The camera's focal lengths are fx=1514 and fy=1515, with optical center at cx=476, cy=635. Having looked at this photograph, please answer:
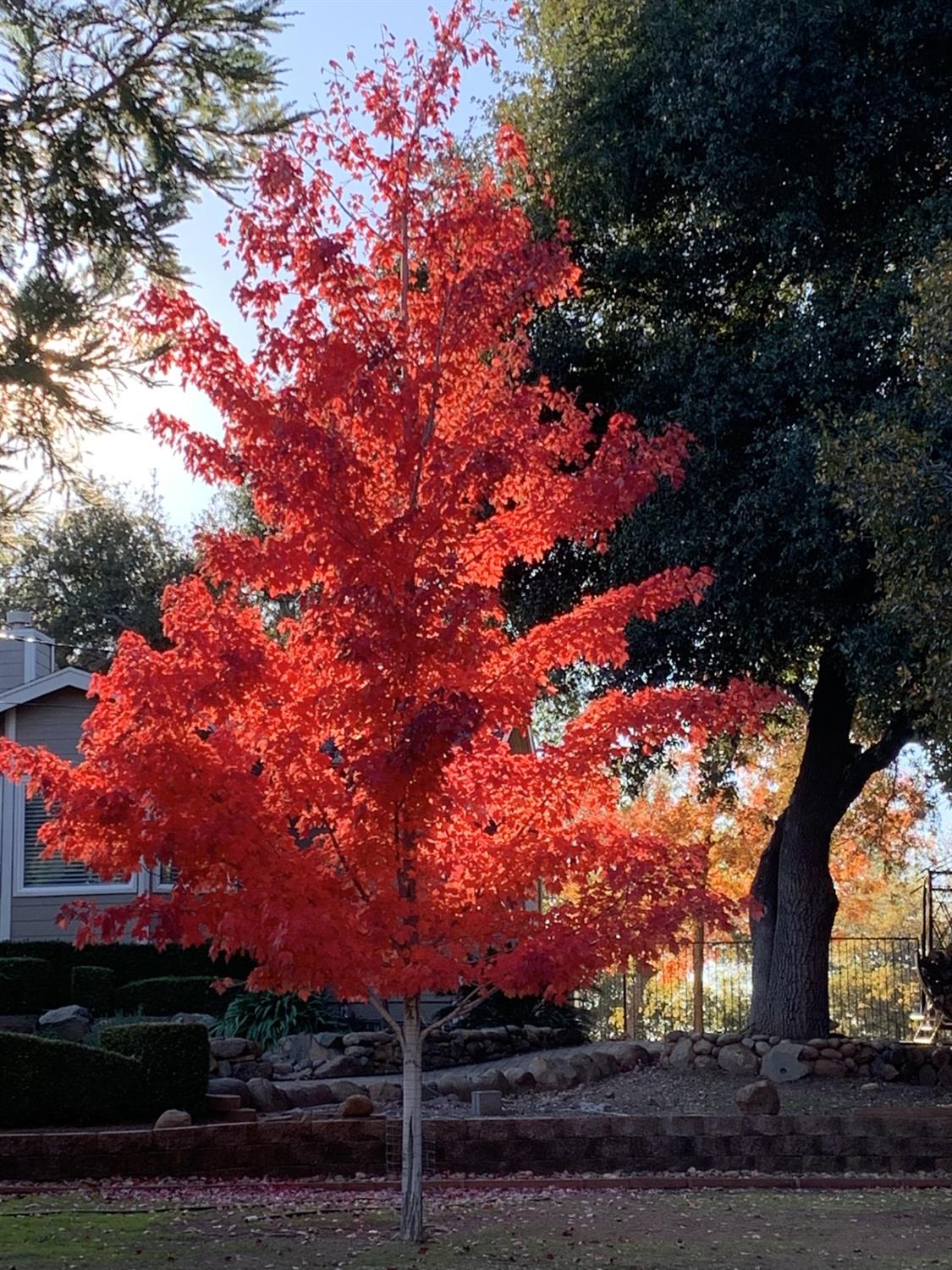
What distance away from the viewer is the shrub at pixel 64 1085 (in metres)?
13.4

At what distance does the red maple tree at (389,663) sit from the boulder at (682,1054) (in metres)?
9.02

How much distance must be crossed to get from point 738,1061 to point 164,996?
7040mm

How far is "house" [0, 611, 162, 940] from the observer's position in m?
22.8

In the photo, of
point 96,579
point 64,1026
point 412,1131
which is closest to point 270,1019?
point 64,1026

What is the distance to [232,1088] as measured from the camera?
14852mm

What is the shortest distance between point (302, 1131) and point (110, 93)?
7865 millimetres

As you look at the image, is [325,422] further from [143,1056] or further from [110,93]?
[143,1056]

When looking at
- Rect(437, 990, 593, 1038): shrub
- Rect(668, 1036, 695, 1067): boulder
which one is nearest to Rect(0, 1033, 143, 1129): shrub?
Rect(668, 1036, 695, 1067): boulder

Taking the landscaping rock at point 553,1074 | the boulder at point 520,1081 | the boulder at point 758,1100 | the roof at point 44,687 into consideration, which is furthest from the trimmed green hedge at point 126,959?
the boulder at point 758,1100

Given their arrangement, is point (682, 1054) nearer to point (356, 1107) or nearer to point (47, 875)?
point (356, 1107)

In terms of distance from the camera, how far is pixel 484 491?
9531 millimetres

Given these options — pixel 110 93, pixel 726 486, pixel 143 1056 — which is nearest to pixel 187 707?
pixel 110 93

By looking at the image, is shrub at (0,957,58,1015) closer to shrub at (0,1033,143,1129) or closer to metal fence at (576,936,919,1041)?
shrub at (0,1033,143,1129)

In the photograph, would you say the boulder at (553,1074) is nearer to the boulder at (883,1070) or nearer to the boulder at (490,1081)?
the boulder at (490,1081)
